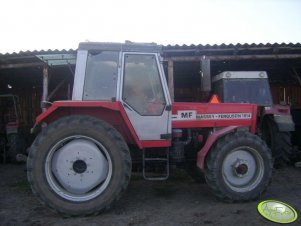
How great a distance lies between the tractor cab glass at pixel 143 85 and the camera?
215 inches

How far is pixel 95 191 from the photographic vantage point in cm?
512

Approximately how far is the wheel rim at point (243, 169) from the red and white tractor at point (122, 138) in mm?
14

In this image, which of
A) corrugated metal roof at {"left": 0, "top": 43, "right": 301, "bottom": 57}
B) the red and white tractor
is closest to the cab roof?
the red and white tractor

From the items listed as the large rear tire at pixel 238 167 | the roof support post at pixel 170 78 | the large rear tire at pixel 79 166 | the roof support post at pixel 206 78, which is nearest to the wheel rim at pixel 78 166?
the large rear tire at pixel 79 166

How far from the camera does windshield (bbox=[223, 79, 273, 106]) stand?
9.05m

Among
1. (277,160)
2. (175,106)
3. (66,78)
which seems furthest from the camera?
(66,78)

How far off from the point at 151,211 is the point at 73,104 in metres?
1.78

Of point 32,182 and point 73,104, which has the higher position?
point 73,104

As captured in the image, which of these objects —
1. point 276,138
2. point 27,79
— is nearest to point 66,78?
point 27,79

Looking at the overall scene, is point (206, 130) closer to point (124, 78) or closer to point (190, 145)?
point (190, 145)

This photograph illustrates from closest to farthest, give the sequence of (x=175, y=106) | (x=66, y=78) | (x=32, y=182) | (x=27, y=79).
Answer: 1. (x=32, y=182)
2. (x=175, y=106)
3. (x=66, y=78)
4. (x=27, y=79)

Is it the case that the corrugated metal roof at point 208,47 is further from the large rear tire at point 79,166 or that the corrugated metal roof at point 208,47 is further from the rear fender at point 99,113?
the large rear tire at point 79,166

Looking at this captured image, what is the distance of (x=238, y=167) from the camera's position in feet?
18.4

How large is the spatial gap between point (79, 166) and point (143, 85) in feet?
4.65
